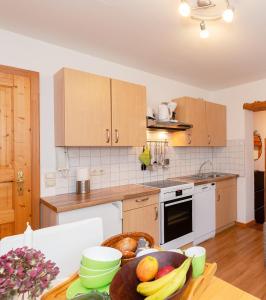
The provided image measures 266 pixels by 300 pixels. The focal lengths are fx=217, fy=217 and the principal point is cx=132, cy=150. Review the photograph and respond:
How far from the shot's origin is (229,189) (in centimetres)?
359

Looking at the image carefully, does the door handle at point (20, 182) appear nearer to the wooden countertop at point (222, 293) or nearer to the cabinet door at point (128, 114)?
the cabinet door at point (128, 114)

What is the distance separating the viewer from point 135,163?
9.66 ft

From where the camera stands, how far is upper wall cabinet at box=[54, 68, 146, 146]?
2.07 m

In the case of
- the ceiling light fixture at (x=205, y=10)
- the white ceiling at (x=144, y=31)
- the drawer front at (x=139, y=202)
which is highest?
the white ceiling at (x=144, y=31)

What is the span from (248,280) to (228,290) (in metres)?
1.78

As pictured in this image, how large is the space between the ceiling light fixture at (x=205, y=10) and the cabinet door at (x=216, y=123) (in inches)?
72.9

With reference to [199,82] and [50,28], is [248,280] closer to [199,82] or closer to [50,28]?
[199,82]

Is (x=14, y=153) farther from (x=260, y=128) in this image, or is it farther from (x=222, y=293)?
(x=260, y=128)

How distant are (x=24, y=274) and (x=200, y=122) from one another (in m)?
3.23

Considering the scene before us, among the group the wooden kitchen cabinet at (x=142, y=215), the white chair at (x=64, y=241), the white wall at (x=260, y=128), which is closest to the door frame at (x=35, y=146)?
the wooden kitchen cabinet at (x=142, y=215)

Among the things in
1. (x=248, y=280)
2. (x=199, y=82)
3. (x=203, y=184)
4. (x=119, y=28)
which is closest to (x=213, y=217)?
(x=203, y=184)

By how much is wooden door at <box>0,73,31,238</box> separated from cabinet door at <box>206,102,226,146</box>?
8.78 ft

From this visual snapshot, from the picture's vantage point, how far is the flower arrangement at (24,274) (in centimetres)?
54

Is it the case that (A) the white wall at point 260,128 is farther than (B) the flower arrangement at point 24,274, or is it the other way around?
(A) the white wall at point 260,128
